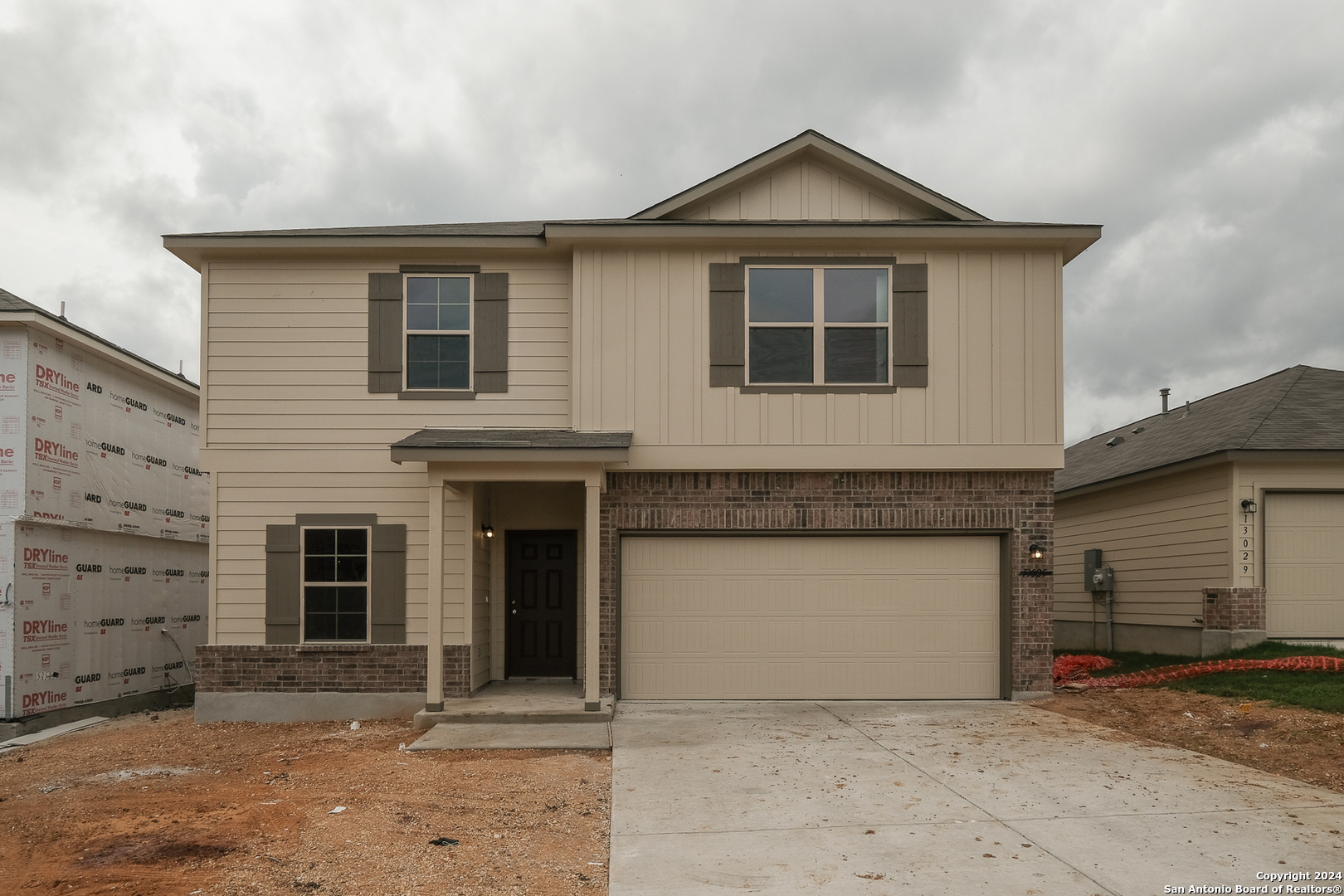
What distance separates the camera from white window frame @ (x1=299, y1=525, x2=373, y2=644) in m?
10.8

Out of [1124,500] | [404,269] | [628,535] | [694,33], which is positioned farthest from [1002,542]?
[694,33]

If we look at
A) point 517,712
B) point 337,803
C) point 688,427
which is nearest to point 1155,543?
point 688,427

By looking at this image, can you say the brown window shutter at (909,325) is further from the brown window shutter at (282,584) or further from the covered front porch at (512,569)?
the brown window shutter at (282,584)

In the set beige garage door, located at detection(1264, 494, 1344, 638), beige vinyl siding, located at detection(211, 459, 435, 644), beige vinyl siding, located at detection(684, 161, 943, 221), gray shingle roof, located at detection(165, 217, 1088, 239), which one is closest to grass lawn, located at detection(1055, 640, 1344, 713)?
beige garage door, located at detection(1264, 494, 1344, 638)

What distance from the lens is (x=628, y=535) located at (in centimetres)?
1098

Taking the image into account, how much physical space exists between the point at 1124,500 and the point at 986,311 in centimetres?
743

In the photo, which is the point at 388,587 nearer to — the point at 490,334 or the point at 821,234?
the point at 490,334

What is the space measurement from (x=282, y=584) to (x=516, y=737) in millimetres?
3765

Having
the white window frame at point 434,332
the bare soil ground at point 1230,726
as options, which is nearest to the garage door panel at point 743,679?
the bare soil ground at point 1230,726

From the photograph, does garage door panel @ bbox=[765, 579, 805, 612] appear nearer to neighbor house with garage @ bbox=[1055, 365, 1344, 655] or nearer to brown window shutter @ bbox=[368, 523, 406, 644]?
brown window shutter @ bbox=[368, 523, 406, 644]

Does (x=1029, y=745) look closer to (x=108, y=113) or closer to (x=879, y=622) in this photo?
(x=879, y=622)

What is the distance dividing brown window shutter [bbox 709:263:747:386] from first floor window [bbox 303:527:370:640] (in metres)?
4.58

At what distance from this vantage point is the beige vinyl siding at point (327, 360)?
434 inches

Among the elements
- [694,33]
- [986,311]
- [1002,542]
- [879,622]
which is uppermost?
[694,33]
